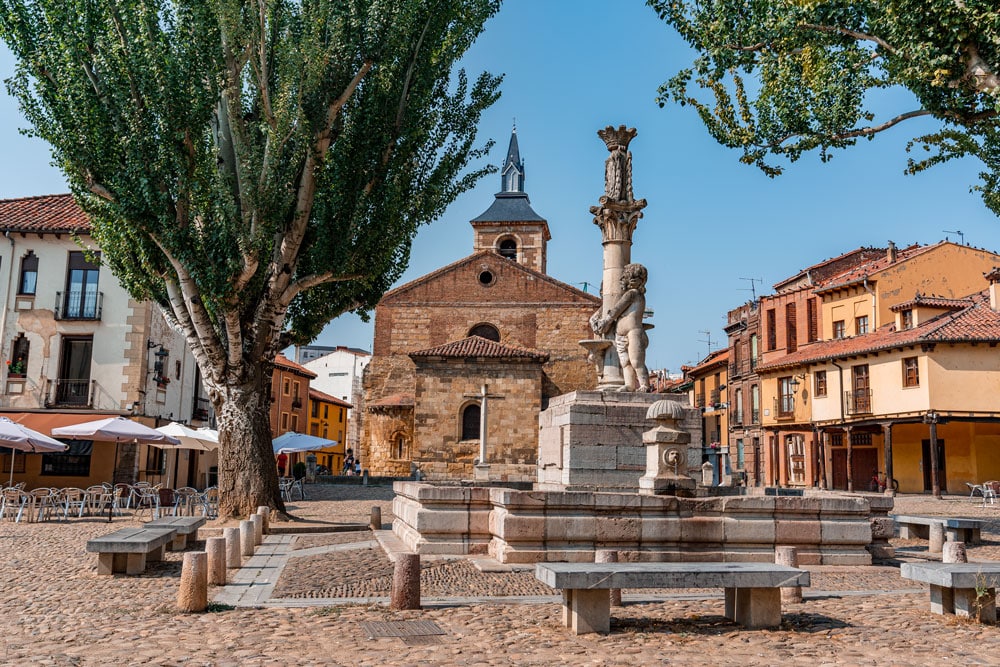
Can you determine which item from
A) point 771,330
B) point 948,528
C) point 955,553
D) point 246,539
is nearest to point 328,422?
point 771,330

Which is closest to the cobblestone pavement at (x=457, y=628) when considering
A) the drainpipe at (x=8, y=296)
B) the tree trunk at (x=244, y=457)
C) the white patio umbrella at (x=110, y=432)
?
the tree trunk at (x=244, y=457)

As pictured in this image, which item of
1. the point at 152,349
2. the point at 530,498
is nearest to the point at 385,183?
the point at 530,498

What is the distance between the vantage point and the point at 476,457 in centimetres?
3234

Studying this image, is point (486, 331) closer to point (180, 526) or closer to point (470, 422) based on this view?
point (470, 422)

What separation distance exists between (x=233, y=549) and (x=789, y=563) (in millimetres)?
5680

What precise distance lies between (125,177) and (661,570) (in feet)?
36.0

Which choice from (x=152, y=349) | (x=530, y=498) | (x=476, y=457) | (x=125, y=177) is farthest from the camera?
(x=476, y=457)

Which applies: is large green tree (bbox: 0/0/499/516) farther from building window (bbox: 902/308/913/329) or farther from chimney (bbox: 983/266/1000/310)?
chimney (bbox: 983/266/1000/310)

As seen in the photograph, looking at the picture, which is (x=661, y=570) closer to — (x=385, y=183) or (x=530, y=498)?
(x=530, y=498)

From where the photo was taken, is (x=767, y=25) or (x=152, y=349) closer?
(x=767, y=25)

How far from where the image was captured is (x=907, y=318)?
3061cm

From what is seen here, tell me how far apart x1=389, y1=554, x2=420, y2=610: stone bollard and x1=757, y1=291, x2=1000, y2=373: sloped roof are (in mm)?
25318

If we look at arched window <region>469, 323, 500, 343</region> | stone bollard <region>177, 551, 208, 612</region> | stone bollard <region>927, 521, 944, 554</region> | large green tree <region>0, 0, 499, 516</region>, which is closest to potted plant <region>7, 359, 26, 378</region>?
large green tree <region>0, 0, 499, 516</region>

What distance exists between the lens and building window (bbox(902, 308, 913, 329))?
30.3 metres
